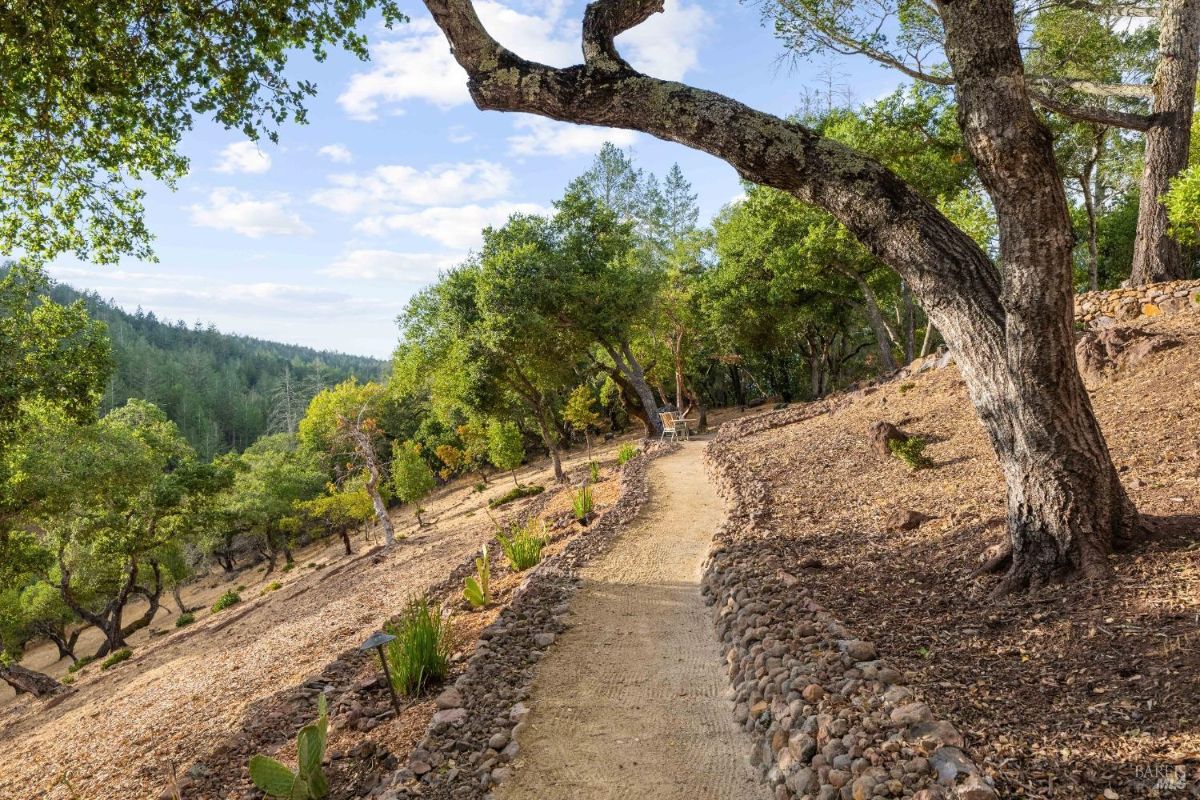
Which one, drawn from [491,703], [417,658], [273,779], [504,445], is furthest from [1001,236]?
[504,445]

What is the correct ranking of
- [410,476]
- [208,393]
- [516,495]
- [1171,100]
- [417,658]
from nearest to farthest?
1. [417,658]
2. [1171,100]
3. [516,495]
4. [410,476]
5. [208,393]

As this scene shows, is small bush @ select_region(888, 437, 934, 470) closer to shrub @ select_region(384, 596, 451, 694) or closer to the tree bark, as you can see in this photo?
the tree bark

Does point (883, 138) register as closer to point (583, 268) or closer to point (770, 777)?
point (583, 268)

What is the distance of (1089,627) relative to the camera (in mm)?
3178

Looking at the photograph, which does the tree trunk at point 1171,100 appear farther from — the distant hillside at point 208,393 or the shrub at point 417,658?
the distant hillside at point 208,393

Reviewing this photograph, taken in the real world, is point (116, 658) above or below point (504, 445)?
below

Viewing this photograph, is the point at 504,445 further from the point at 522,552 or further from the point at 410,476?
the point at 522,552

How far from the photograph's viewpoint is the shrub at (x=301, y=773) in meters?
3.47

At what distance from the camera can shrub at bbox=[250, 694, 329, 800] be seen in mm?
3469

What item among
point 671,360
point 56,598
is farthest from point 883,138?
point 56,598

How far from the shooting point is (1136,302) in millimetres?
9750

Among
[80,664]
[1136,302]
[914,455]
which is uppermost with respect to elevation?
[1136,302]

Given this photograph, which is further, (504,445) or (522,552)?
(504,445)

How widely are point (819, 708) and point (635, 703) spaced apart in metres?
1.45
